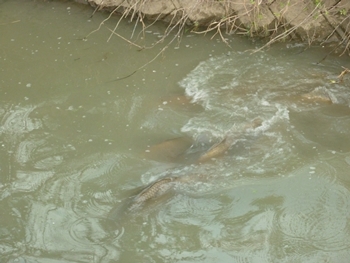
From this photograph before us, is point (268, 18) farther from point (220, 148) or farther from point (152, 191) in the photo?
point (152, 191)

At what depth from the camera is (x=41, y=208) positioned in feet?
16.5

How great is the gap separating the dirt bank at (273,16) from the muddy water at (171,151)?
30cm

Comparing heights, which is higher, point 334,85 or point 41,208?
point 334,85

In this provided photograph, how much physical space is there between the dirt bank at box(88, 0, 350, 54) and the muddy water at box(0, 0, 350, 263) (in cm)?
30

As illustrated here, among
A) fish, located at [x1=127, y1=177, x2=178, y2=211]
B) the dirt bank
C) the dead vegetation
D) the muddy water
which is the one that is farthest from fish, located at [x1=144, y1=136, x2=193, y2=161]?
the dirt bank

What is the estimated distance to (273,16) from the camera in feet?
25.6

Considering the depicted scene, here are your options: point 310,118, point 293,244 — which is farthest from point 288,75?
point 293,244

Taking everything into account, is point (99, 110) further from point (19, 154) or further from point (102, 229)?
point (102, 229)

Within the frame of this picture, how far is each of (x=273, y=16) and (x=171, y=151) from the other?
329 centimetres

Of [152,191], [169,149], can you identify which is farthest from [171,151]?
[152,191]

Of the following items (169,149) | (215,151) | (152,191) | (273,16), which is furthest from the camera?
(273,16)

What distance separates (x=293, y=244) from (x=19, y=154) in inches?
123

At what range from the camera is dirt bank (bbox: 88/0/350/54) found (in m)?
7.47

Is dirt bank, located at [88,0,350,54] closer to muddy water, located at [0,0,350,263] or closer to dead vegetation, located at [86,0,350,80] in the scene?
dead vegetation, located at [86,0,350,80]
